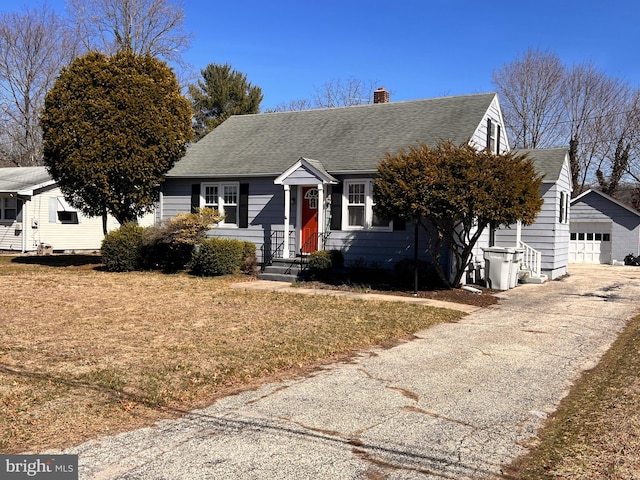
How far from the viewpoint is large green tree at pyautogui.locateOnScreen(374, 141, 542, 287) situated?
12344 millimetres

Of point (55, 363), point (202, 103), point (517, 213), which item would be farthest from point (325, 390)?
point (202, 103)

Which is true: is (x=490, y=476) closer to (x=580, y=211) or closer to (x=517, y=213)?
(x=517, y=213)

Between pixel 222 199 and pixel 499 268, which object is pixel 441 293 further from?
pixel 222 199

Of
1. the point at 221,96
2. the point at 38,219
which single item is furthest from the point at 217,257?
the point at 221,96

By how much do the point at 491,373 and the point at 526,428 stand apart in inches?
72.9

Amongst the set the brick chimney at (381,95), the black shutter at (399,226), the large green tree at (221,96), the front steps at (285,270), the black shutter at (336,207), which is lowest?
the front steps at (285,270)

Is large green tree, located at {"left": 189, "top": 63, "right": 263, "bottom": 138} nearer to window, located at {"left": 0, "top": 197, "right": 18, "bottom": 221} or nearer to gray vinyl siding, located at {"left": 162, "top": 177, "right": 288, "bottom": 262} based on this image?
window, located at {"left": 0, "top": 197, "right": 18, "bottom": 221}

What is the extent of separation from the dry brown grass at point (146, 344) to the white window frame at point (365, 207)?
406cm

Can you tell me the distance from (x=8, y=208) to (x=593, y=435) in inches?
1080

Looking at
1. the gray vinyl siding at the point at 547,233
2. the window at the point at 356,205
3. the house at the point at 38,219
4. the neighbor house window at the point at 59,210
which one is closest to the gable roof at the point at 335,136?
the window at the point at 356,205

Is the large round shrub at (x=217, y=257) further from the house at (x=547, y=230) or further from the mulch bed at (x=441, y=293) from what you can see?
the house at (x=547, y=230)

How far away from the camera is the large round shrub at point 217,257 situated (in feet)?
54.4

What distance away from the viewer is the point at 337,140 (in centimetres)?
1842

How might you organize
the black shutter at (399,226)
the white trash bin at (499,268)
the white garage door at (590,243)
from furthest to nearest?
the white garage door at (590,243) < the black shutter at (399,226) < the white trash bin at (499,268)
